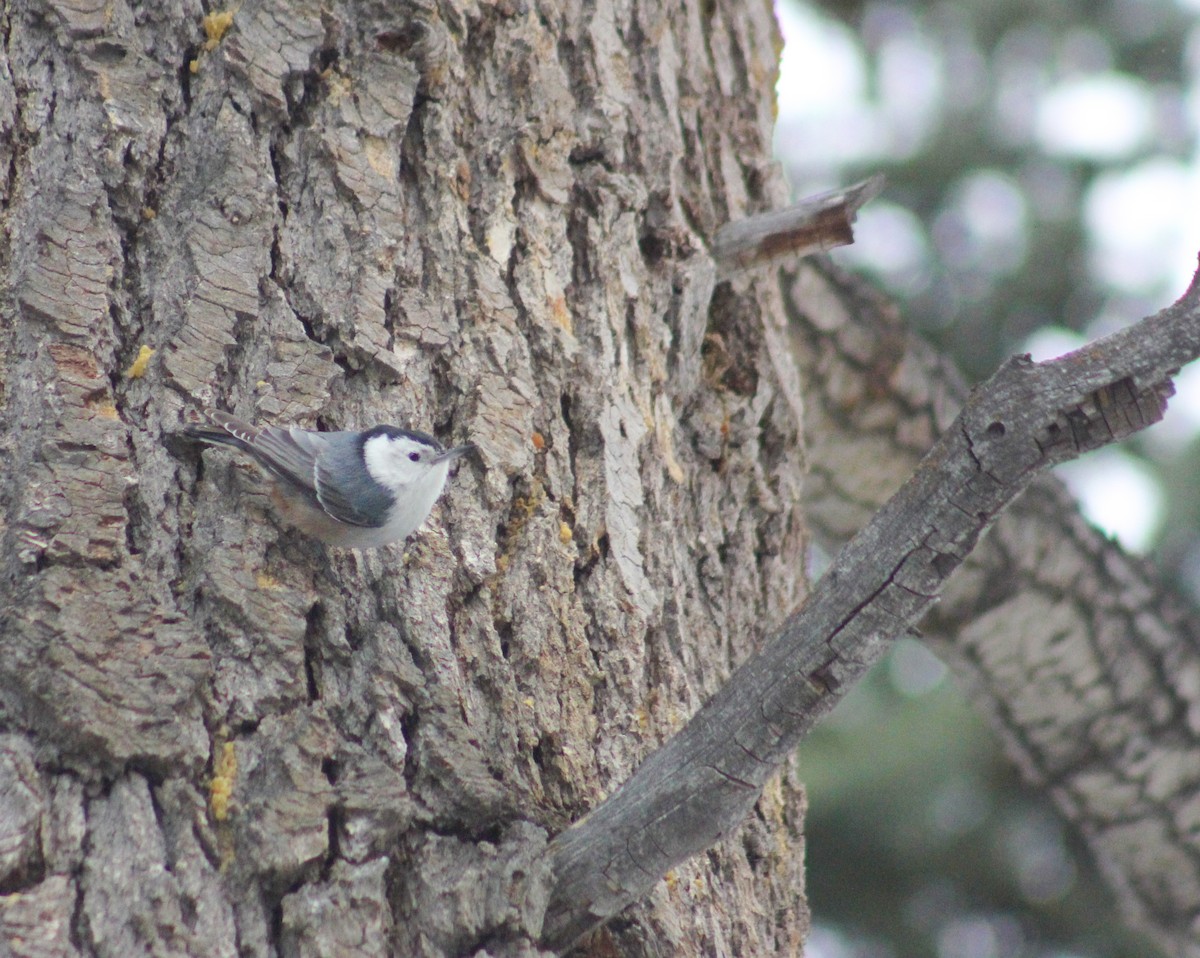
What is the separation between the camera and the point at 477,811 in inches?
59.3

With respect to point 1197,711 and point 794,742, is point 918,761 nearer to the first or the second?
point 1197,711

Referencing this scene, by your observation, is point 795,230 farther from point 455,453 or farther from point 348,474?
point 348,474

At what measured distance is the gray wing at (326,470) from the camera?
1.83 metres

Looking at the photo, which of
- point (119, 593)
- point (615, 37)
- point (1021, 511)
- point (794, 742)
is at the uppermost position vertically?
point (615, 37)

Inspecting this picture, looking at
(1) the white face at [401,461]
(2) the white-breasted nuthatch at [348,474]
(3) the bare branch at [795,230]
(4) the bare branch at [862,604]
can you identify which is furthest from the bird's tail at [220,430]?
(3) the bare branch at [795,230]

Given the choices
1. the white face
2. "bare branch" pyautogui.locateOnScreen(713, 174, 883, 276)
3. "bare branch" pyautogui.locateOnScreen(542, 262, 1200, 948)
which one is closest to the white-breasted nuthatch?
the white face

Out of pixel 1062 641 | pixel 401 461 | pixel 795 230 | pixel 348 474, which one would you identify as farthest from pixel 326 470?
pixel 1062 641

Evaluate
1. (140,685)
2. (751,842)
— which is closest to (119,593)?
(140,685)

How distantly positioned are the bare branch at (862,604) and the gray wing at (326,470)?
0.69 metres

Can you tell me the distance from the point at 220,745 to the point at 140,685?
0.11 meters

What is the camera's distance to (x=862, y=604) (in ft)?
4.44

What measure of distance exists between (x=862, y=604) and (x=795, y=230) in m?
1.00

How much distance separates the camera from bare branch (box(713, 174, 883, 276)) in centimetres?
212

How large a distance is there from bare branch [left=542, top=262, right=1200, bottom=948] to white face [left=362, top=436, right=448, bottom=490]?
1.98 feet
